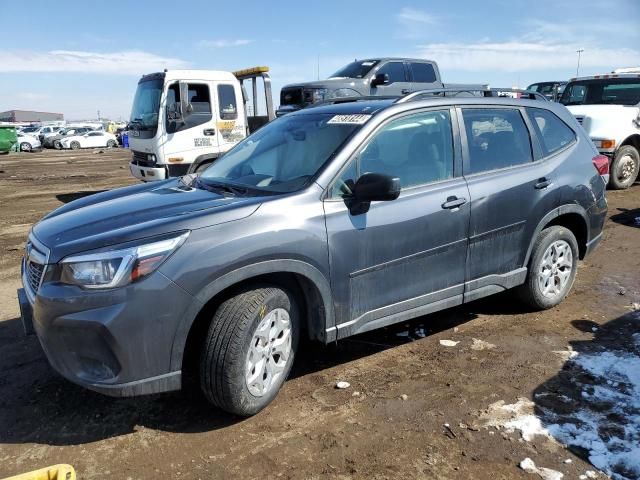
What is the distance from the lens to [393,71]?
13.4m

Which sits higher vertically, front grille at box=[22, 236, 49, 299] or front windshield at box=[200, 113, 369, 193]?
front windshield at box=[200, 113, 369, 193]

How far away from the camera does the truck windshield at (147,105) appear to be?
9945 millimetres

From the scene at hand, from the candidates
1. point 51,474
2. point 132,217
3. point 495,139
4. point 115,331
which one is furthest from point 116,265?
point 495,139

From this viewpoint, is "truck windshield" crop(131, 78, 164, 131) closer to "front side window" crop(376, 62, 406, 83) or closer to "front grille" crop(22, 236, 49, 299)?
"front side window" crop(376, 62, 406, 83)

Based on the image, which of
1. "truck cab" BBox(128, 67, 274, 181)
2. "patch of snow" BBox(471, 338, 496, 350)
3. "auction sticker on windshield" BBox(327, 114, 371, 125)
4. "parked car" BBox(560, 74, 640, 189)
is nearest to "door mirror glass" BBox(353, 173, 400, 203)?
"auction sticker on windshield" BBox(327, 114, 371, 125)

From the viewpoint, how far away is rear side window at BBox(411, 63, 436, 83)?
13.8 meters

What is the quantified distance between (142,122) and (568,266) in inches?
327

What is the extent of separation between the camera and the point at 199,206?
3.15 metres

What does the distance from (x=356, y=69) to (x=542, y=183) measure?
9.74m

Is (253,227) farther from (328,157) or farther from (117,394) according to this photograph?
(117,394)

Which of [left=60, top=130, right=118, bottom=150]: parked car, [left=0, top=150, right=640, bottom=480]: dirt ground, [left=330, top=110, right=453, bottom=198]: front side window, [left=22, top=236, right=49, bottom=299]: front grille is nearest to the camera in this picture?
[left=0, top=150, right=640, bottom=480]: dirt ground

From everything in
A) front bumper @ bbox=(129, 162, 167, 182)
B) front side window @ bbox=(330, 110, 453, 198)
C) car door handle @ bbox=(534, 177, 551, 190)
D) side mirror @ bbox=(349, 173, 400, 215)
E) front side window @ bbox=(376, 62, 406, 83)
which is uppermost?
front side window @ bbox=(376, 62, 406, 83)

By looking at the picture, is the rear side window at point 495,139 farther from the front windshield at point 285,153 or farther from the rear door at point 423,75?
the rear door at point 423,75

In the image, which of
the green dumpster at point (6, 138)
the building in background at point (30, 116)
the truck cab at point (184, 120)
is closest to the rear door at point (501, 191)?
the truck cab at point (184, 120)
